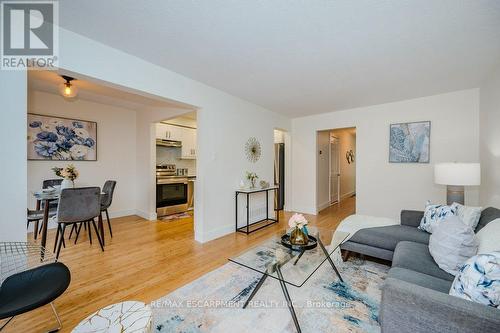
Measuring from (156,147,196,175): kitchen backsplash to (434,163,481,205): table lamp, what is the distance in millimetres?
5233

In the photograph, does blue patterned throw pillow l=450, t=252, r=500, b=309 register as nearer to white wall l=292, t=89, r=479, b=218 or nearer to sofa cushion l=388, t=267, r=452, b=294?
sofa cushion l=388, t=267, r=452, b=294

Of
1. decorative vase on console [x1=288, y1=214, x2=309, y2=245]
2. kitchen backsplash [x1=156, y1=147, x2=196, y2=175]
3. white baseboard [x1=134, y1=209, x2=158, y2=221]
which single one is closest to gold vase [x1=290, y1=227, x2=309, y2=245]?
decorative vase on console [x1=288, y1=214, x2=309, y2=245]

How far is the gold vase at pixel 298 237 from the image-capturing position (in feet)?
6.58

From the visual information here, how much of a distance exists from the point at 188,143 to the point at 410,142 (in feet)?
16.3

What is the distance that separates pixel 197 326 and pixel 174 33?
2.49 meters

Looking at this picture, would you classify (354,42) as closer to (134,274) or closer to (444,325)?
(444,325)

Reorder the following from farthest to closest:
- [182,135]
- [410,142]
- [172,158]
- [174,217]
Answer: [172,158] → [182,135] → [174,217] → [410,142]

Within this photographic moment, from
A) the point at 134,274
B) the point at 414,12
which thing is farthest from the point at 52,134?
the point at 414,12

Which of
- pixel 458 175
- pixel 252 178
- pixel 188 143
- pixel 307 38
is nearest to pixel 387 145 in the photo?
pixel 458 175

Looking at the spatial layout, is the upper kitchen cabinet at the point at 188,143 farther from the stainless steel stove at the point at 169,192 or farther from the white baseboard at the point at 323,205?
the white baseboard at the point at 323,205

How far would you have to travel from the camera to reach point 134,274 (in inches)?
90.5

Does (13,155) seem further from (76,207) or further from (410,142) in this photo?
(410,142)
